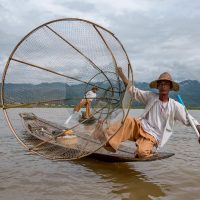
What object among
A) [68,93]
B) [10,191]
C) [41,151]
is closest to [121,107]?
[68,93]

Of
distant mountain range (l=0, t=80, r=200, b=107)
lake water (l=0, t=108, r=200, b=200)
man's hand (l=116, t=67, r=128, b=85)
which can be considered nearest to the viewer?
lake water (l=0, t=108, r=200, b=200)

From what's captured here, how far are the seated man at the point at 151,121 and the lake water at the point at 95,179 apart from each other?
589 mm

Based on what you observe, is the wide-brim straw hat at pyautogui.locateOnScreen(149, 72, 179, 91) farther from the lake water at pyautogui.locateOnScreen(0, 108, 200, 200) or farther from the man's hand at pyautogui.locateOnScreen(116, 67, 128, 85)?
the lake water at pyautogui.locateOnScreen(0, 108, 200, 200)

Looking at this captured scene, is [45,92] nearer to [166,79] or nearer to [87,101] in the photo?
[87,101]

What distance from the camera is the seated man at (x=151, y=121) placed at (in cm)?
529

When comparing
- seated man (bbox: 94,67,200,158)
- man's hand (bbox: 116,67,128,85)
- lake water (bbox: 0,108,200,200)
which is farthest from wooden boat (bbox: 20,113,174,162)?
man's hand (bbox: 116,67,128,85)

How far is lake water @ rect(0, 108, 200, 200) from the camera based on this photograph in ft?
16.5

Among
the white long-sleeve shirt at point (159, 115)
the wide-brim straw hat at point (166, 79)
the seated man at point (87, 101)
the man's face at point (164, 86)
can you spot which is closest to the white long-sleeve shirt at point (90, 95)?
the seated man at point (87, 101)

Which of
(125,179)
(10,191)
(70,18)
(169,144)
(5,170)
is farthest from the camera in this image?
(169,144)

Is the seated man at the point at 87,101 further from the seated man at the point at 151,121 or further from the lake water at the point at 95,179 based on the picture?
the lake water at the point at 95,179

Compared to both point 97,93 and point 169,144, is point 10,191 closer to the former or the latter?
point 97,93

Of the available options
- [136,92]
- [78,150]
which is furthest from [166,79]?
[78,150]

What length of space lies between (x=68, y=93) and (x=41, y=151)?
102cm

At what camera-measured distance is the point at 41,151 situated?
5691 mm
